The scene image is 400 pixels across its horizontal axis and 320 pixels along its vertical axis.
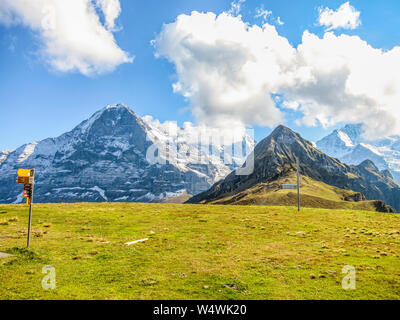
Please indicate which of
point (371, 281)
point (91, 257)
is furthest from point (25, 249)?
point (371, 281)

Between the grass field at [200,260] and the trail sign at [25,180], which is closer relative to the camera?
the grass field at [200,260]

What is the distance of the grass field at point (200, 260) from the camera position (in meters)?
14.4

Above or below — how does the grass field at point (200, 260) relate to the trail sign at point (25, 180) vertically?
below

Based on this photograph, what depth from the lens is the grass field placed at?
1440 centimetres

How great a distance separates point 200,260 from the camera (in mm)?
19844
